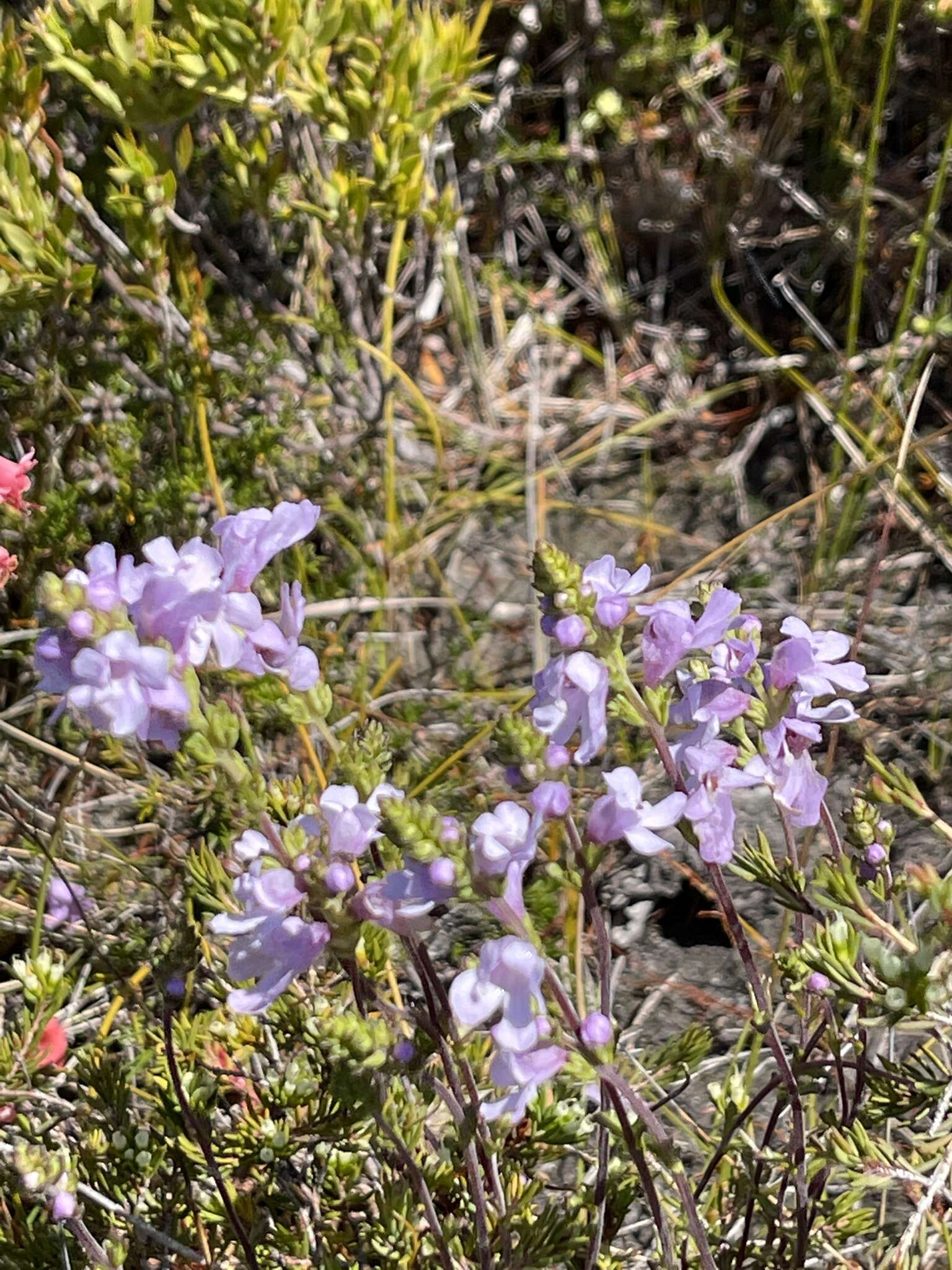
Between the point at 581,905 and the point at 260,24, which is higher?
the point at 260,24

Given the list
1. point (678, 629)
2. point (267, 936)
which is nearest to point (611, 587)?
point (678, 629)

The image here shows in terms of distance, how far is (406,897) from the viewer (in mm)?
919

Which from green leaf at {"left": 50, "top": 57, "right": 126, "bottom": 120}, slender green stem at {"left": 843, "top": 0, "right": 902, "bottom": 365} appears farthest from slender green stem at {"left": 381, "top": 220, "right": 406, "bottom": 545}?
slender green stem at {"left": 843, "top": 0, "right": 902, "bottom": 365}

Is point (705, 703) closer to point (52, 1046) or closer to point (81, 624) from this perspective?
point (81, 624)

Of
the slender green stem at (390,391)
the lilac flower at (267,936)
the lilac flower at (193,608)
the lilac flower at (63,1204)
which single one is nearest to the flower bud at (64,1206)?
the lilac flower at (63,1204)

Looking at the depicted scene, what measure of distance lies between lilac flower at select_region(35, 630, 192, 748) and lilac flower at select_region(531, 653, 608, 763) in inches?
12.2

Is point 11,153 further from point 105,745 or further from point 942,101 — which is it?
point 942,101

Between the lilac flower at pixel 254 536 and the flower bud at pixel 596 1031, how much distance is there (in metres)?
0.49

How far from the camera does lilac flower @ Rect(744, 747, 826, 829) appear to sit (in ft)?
3.60

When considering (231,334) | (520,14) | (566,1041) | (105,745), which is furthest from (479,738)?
(520,14)

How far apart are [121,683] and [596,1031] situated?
0.48 m

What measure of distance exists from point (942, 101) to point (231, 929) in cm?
265

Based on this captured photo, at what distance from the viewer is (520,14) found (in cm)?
284

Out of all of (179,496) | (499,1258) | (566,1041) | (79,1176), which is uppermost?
(566,1041)
